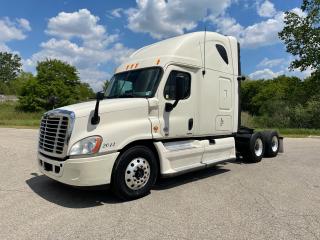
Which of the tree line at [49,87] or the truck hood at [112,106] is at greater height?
the tree line at [49,87]

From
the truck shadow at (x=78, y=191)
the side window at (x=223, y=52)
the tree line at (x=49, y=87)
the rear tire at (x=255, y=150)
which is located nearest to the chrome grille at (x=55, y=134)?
the truck shadow at (x=78, y=191)

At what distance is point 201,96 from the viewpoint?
7188 millimetres

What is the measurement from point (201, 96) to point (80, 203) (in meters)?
3.51

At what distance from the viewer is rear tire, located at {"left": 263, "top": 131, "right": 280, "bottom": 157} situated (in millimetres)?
10336

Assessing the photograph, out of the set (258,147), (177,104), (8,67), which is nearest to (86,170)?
(177,104)

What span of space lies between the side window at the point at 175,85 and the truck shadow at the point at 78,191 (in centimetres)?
193

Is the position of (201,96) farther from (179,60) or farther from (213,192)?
(213,192)

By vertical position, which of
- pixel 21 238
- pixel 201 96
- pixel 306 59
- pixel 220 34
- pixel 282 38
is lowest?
pixel 21 238

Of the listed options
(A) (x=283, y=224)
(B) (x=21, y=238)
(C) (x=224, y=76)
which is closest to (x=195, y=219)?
(A) (x=283, y=224)

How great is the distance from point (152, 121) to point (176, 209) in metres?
1.76

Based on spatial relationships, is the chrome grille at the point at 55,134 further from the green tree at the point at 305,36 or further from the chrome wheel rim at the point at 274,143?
the green tree at the point at 305,36

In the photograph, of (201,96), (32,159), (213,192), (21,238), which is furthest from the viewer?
(32,159)

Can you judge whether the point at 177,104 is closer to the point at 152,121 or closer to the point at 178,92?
the point at 178,92

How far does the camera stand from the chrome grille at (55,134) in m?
5.27
